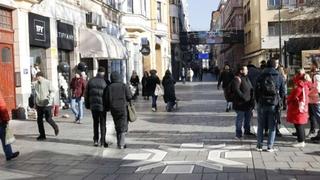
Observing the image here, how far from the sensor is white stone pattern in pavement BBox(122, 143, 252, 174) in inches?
373


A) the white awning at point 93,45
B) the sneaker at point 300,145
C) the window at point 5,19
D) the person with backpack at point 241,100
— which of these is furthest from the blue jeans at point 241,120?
the white awning at point 93,45

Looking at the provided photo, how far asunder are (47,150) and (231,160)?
392 centimetres

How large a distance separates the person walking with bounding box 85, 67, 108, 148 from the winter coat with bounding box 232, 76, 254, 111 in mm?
2943

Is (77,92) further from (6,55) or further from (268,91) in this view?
(268,91)

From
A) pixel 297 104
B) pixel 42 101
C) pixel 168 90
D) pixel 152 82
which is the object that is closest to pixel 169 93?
pixel 168 90

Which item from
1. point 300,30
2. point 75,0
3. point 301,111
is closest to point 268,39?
point 300,30

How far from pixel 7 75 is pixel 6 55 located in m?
0.63

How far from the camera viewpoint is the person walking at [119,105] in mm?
11789

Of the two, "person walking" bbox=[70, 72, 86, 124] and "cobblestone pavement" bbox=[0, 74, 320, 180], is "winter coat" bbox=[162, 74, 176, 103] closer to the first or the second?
"person walking" bbox=[70, 72, 86, 124]

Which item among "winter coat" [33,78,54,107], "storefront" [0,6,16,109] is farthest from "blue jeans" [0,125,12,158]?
"storefront" [0,6,16,109]

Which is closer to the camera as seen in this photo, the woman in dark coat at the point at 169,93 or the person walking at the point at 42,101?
the person walking at the point at 42,101

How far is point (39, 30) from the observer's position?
796 inches

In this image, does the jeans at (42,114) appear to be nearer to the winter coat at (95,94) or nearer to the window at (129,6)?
the winter coat at (95,94)

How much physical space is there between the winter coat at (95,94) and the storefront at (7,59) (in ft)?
20.1
